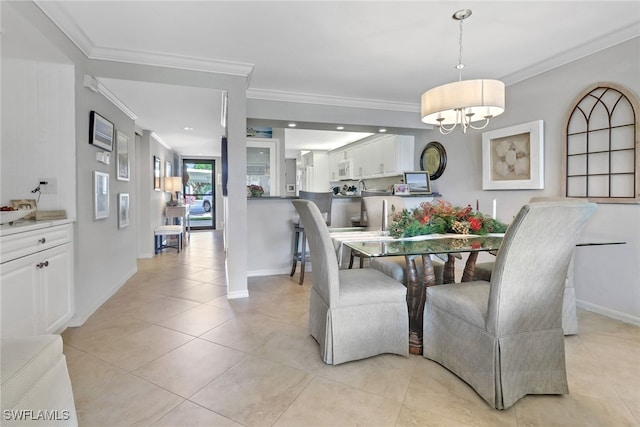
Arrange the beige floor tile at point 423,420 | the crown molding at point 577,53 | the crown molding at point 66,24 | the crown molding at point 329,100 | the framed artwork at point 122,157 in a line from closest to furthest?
the beige floor tile at point 423,420, the crown molding at point 66,24, the crown molding at point 577,53, the framed artwork at point 122,157, the crown molding at point 329,100

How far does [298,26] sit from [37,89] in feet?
6.81

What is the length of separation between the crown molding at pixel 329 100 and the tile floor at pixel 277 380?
258 centimetres

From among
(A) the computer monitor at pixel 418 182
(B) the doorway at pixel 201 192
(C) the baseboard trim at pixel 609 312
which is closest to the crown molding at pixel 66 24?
(A) the computer monitor at pixel 418 182

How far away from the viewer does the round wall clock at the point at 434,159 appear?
179 inches

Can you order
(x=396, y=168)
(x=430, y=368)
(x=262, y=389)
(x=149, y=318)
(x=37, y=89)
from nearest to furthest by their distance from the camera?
(x=262, y=389), (x=430, y=368), (x=37, y=89), (x=149, y=318), (x=396, y=168)

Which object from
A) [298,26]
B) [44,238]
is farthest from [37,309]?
[298,26]

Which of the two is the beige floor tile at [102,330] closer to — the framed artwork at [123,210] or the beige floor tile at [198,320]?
the beige floor tile at [198,320]

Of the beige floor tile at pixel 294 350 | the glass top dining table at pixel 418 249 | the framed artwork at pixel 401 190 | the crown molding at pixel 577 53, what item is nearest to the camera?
the glass top dining table at pixel 418 249

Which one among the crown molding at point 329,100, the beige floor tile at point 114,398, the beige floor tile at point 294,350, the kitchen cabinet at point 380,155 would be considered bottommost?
the beige floor tile at point 114,398

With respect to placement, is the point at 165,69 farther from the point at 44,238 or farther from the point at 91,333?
the point at 91,333

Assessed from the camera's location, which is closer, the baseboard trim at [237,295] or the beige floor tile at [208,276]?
the baseboard trim at [237,295]

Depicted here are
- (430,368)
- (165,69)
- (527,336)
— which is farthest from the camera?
(165,69)

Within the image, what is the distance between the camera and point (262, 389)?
172 cm

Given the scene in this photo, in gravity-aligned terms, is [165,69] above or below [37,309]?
above
